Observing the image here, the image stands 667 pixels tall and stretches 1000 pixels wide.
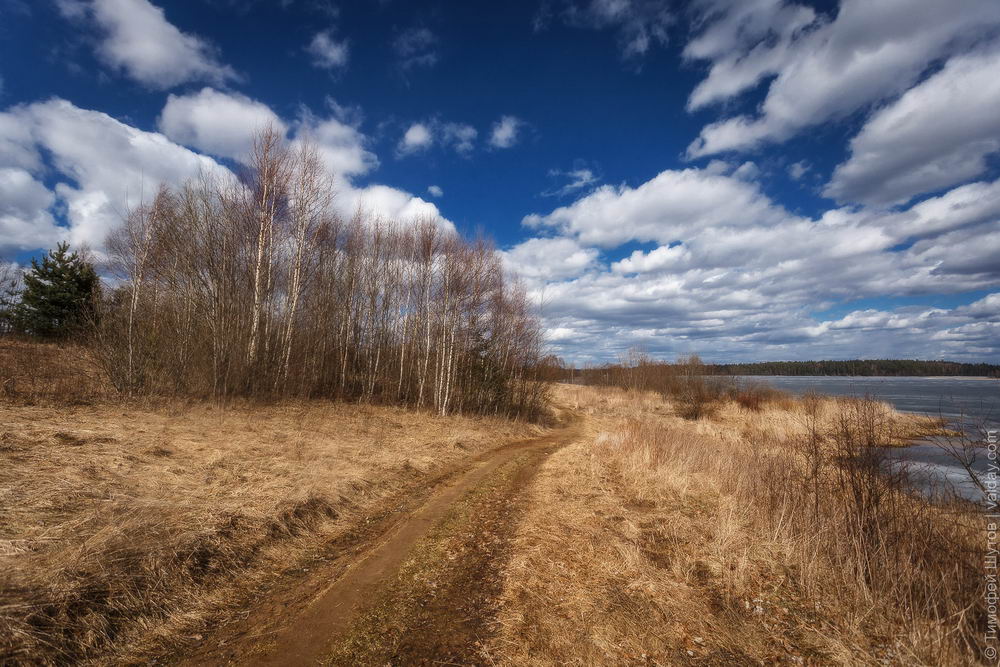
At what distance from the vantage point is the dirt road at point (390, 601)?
11.2 feet

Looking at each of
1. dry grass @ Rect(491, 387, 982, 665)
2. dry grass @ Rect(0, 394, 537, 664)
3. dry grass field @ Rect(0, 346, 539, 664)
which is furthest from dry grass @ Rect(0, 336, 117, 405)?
dry grass @ Rect(491, 387, 982, 665)

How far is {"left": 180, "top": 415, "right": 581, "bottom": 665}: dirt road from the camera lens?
341cm

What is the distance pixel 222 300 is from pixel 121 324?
294 centimetres

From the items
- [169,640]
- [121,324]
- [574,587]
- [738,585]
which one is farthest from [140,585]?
[121,324]

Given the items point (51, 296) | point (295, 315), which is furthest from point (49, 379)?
point (51, 296)

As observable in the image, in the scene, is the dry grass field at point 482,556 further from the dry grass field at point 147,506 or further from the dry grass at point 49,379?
the dry grass at point 49,379

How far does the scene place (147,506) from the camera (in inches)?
197

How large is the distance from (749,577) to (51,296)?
32.0 m

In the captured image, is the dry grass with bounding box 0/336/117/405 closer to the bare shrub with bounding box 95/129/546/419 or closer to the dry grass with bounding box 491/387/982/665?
the bare shrub with bounding box 95/129/546/419

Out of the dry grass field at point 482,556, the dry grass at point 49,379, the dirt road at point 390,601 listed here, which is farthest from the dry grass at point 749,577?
the dry grass at point 49,379

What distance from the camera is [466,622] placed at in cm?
392

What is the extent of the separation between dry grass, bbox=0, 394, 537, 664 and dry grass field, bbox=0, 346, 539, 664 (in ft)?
0.05

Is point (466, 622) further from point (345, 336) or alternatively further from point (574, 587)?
point (345, 336)

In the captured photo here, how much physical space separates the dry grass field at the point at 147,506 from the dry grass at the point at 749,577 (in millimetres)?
3042
